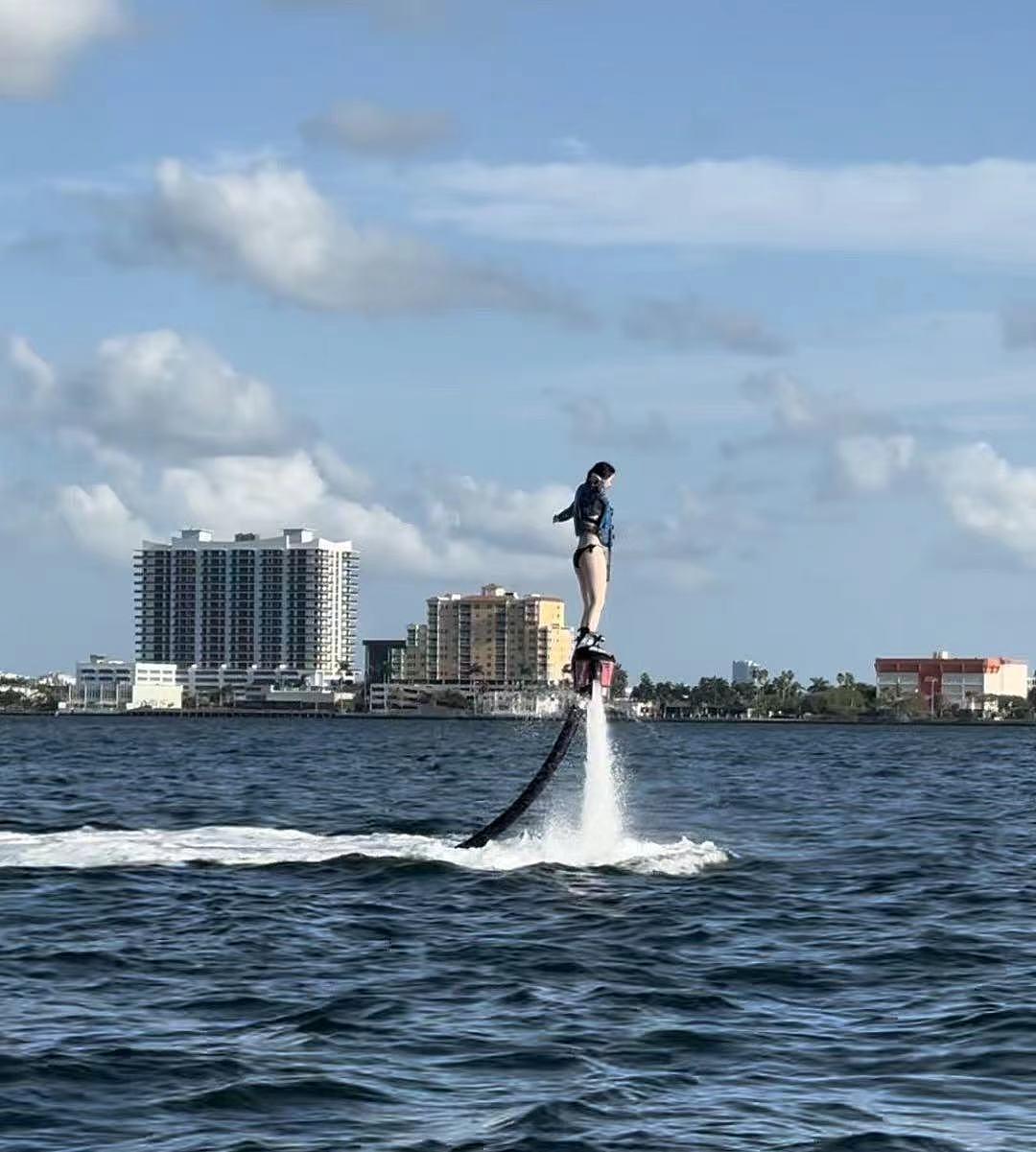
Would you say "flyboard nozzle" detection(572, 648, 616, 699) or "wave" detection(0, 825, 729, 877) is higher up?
"flyboard nozzle" detection(572, 648, 616, 699)

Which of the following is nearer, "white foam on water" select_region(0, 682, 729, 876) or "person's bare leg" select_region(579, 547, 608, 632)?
"person's bare leg" select_region(579, 547, 608, 632)

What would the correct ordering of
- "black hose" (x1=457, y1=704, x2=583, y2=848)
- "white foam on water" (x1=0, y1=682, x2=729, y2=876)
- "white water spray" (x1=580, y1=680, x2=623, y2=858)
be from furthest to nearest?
"white foam on water" (x1=0, y1=682, x2=729, y2=876) → "black hose" (x1=457, y1=704, x2=583, y2=848) → "white water spray" (x1=580, y1=680, x2=623, y2=858)

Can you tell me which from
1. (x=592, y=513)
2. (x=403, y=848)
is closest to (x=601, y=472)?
(x=592, y=513)

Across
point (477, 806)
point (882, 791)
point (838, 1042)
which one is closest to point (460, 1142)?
point (838, 1042)

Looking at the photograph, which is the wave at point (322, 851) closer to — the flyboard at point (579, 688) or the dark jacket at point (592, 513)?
the flyboard at point (579, 688)

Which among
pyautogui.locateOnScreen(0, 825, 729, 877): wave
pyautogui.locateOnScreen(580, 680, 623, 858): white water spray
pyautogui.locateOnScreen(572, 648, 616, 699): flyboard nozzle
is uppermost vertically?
pyautogui.locateOnScreen(572, 648, 616, 699): flyboard nozzle

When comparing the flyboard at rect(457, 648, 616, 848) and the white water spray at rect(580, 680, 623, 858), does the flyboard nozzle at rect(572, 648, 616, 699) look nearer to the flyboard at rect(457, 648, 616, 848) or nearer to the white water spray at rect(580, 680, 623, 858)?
the flyboard at rect(457, 648, 616, 848)

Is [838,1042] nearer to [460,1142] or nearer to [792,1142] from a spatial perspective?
[792,1142]

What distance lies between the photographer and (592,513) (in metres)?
31.6

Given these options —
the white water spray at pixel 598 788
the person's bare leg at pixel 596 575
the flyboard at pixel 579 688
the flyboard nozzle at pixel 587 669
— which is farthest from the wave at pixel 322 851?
the person's bare leg at pixel 596 575

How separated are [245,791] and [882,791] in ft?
79.7

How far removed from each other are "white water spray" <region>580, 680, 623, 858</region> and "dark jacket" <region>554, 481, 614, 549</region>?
2449 mm

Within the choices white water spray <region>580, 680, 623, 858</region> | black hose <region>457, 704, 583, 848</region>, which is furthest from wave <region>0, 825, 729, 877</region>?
black hose <region>457, 704, 583, 848</region>

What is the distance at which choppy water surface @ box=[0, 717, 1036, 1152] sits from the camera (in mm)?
17594
